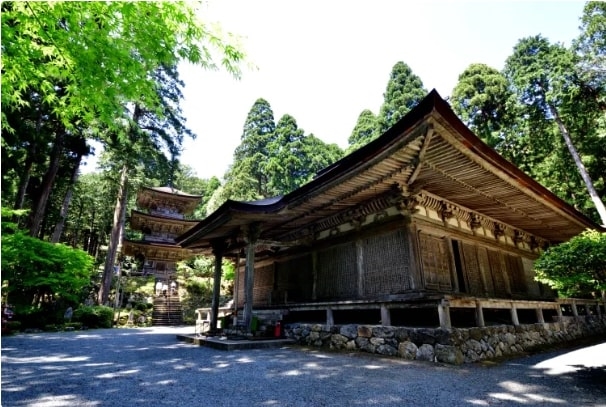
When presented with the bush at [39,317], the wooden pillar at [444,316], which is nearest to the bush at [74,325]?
the bush at [39,317]

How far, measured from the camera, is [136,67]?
439cm

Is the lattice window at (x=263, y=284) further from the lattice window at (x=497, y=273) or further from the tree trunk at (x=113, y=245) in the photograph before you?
the tree trunk at (x=113, y=245)

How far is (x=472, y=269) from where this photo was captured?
9.37 m

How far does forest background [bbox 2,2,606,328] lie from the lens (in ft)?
13.6

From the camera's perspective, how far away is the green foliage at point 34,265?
43.1 ft

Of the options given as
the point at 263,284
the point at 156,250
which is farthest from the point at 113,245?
the point at 263,284

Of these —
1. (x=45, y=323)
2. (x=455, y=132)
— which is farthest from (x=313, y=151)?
(x=455, y=132)

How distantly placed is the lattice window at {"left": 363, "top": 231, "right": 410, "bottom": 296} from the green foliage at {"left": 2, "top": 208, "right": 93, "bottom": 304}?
1434cm

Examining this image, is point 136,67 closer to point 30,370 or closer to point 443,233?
point 30,370

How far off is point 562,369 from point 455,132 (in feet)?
15.5

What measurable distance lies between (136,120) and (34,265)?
1258 centimetres

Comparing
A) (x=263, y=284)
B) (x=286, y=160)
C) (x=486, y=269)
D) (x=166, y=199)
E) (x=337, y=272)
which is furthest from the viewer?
(x=286, y=160)

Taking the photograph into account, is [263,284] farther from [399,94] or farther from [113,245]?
[399,94]

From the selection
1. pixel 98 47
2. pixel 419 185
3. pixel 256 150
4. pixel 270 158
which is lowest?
pixel 419 185
